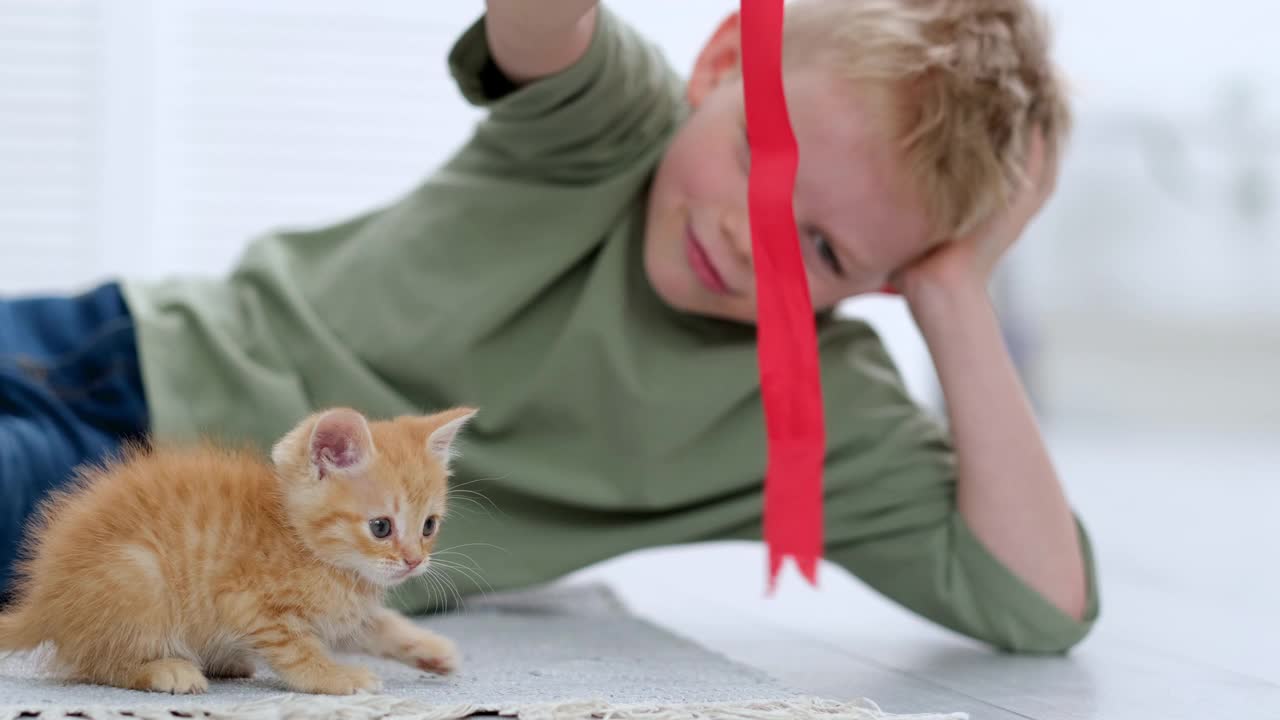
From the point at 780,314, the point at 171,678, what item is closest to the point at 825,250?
the point at 780,314

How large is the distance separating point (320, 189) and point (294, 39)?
39 centimetres

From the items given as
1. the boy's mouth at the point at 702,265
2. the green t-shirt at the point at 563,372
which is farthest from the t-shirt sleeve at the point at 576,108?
the boy's mouth at the point at 702,265

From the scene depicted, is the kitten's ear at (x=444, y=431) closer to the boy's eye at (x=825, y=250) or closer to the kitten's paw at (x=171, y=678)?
the kitten's paw at (x=171, y=678)

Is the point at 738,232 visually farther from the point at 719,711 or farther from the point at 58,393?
the point at 58,393

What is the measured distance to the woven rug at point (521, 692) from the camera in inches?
28.3

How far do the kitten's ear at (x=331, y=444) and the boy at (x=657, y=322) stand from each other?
51 cm

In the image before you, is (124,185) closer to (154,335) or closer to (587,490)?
(154,335)

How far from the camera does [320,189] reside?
323 cm

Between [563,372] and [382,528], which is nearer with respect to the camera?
[382,528]

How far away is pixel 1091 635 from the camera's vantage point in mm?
1376

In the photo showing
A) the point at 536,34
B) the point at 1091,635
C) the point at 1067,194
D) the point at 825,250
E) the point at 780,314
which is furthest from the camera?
the point at 1067,194

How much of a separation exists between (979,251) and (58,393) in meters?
1.00

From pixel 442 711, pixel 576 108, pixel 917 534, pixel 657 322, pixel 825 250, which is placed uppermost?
pixel 576 108

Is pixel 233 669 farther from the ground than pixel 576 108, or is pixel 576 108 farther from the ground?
pixel 576 108
